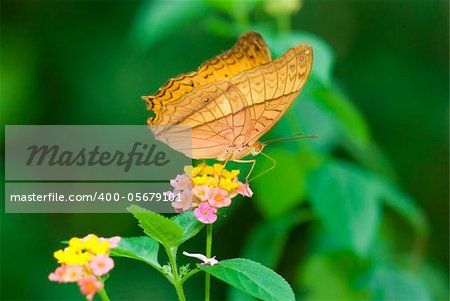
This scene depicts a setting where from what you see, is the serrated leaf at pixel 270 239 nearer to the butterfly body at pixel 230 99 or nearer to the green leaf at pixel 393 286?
the green leaf at pixel 393 286

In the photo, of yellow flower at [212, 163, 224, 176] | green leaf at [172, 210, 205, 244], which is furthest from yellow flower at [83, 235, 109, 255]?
yellow flower at [212, 163, 224, 176]

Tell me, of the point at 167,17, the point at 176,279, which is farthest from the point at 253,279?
the point at 167,17

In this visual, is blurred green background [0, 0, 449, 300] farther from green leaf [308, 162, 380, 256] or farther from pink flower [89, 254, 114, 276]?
pink flower [89, 254, 114, 276]

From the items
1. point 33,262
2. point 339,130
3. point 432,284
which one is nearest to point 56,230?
point 33,262

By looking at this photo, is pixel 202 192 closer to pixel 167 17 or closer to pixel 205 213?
pixel 205 213

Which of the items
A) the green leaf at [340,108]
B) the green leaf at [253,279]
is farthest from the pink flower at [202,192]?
the green leaf at [340,108]

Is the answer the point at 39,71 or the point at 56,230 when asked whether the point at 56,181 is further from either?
the point at 39,71

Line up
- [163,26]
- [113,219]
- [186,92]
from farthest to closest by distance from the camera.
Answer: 1. [113,219]
2. [163,26]
3. [186,92]
